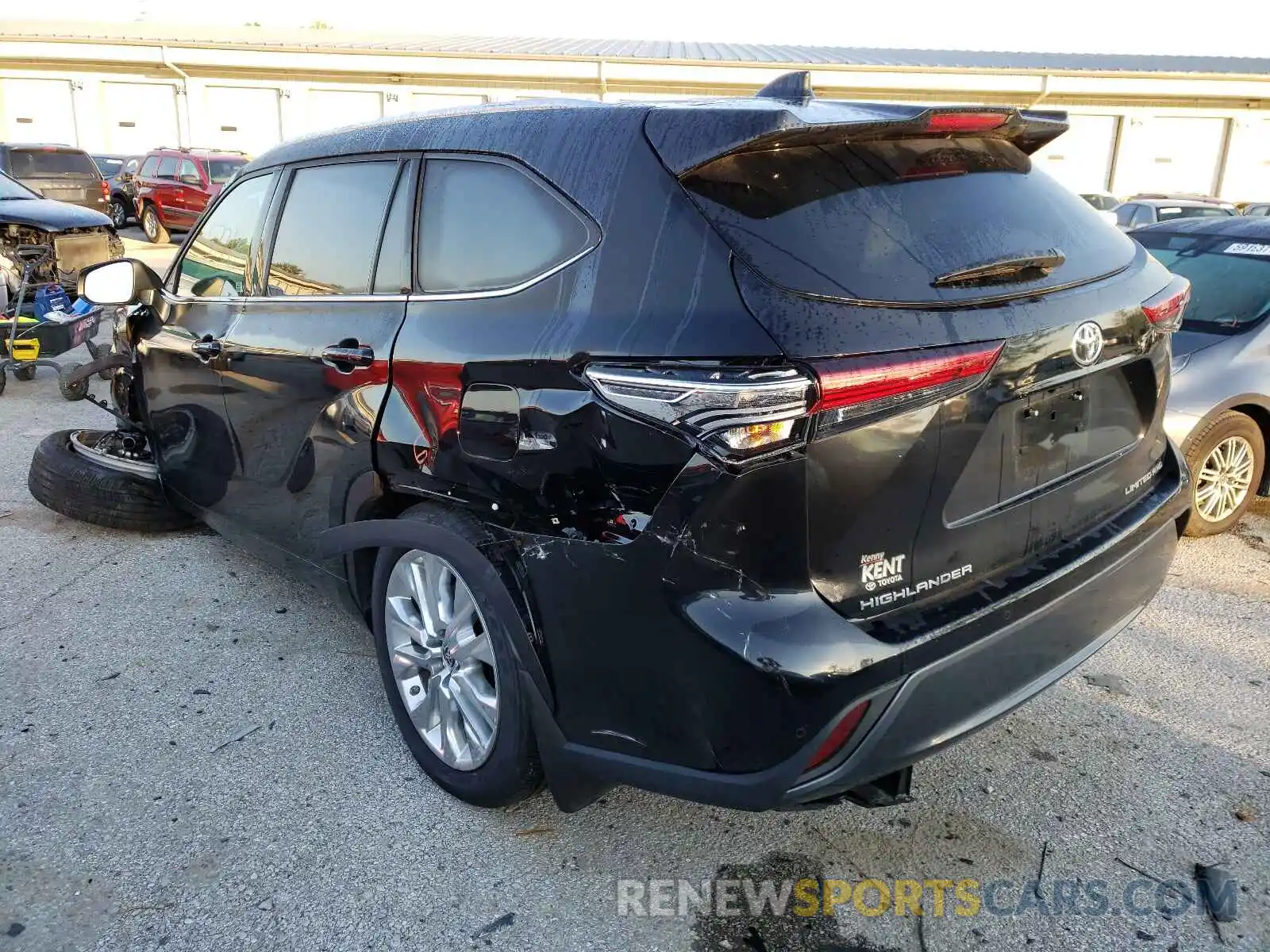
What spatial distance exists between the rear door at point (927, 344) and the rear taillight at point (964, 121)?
0.05m

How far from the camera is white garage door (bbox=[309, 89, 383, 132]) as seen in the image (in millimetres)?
30031

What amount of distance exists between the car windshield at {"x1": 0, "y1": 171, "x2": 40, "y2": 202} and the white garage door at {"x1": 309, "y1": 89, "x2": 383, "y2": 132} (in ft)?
66.0

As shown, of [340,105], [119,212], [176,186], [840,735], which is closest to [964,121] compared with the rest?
[840,735]

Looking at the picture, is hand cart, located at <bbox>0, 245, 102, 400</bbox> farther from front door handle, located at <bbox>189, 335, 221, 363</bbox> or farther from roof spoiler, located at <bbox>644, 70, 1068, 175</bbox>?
roof spoiler, located at <bbox>644, 70, 1068, 175</bbox>

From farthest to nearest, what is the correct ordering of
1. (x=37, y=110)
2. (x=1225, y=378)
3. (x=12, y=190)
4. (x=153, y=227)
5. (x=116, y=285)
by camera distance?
(x=37, y=110), (x=153, y=227), (x=12, y=190), (x=1225, y=378), (x=116, y=285)

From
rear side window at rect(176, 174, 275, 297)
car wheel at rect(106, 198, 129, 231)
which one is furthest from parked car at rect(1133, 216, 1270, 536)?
car wheel at rect(106, 198, 129, 231)

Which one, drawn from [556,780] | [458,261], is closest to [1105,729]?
[556,780]

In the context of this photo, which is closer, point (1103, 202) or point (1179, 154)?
point (1103, 202)

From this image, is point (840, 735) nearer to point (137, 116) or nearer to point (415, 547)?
point (415, 547)

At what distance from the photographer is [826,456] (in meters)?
1.90

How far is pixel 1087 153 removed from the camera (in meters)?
30.8

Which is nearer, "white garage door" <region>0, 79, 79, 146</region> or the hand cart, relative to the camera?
the hand cart

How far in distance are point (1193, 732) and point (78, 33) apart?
38211 mm

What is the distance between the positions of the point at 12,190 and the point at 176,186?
30.5 feet
